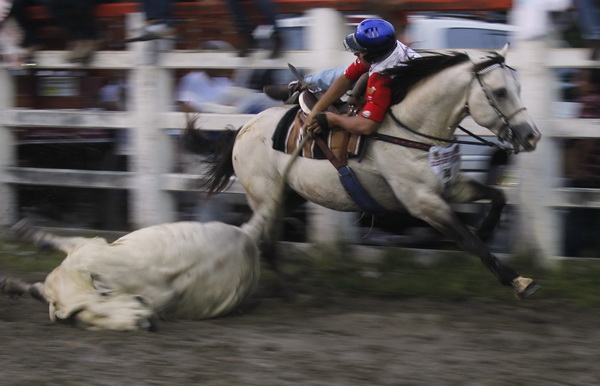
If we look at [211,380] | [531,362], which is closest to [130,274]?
[211,380]

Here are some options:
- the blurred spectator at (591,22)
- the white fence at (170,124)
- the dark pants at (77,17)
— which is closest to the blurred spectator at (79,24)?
the dark pants at (77,17)

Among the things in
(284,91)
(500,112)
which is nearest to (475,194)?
(500,112)

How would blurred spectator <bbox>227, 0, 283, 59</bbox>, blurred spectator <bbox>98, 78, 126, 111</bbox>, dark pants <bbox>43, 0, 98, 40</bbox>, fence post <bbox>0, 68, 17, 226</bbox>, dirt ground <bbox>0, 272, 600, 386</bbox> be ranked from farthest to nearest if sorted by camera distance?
fence post <bbox>0, 68, 17, 226</bbox> < blurred spectator <bbox>98, 78, 126, 111</bbox> < dark pants <bbox>43, 0, 98, 40</bbox> < blurred spectator <bbox>227, 0, 283, 59</bbox> < dirt ground <bbox>0, 272, 600, 386</bbox>

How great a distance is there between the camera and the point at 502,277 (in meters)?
5.05


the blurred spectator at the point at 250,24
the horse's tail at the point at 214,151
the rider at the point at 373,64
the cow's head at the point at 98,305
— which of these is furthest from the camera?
the blurred spectator at the point at 250,24

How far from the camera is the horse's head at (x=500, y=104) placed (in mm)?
4996

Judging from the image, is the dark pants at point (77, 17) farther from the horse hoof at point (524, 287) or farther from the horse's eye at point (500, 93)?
the horse hoof at point (524, 287)

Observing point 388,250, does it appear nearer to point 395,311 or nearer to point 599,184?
point 395,311

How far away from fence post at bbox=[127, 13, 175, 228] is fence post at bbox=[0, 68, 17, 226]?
4.34ft

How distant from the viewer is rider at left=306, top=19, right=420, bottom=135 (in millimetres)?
5102

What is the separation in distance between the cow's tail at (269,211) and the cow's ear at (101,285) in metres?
1.08

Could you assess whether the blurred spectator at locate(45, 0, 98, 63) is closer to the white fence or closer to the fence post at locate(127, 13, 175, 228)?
the white fence

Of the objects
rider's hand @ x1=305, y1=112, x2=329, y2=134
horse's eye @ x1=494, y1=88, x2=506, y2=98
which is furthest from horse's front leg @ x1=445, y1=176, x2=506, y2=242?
rider's hand @ x1=305, y1=112, x2=329, y2=134

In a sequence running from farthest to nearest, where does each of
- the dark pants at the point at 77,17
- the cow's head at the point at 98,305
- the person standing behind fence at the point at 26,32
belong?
the person standing behind fence at the point at 26,32
the dark pants at the point at 77,17
the cow's head at the point at 98,305
